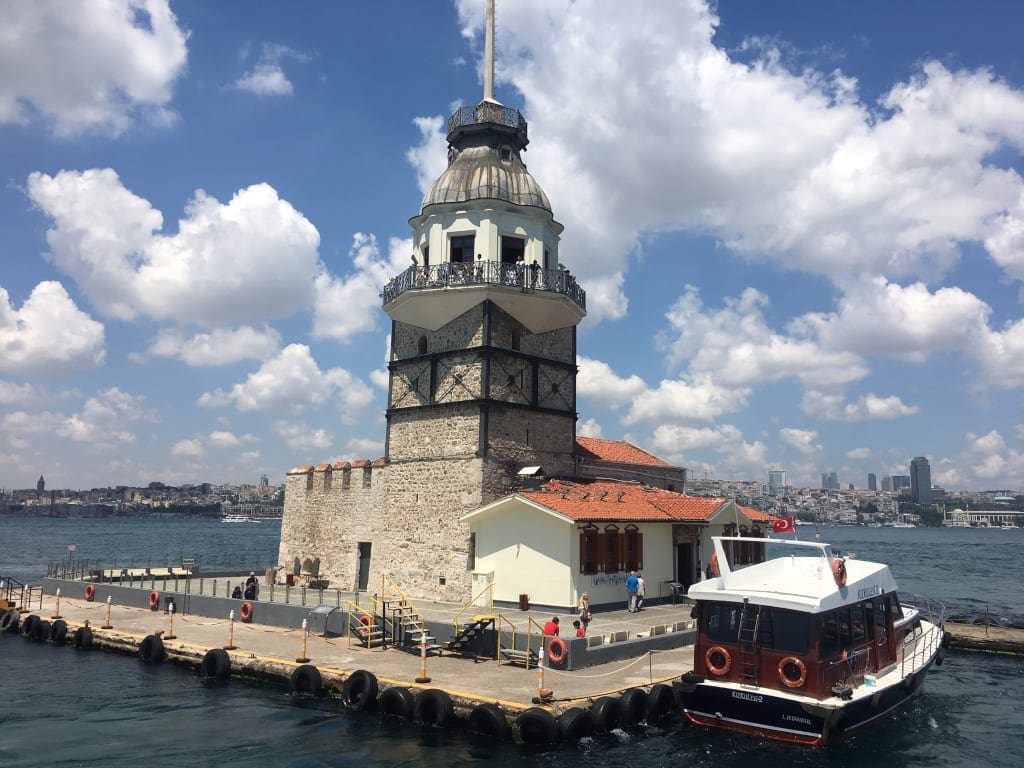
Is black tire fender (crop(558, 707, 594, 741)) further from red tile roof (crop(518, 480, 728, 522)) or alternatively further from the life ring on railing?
red tile roof (crop(518, 480, 728, 522))

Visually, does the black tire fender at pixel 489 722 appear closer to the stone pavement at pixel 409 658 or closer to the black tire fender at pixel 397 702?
the stone pavement at pixel 409 658

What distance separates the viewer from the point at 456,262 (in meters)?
28.9

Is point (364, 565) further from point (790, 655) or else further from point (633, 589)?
point (790, 655)

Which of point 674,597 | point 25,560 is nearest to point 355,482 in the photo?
point 674,597

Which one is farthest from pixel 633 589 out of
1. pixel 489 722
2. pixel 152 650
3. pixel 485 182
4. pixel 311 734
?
pixel 485 182

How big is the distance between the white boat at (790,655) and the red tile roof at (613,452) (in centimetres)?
A: 1531

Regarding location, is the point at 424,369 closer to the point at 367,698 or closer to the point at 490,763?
the point at 367,698

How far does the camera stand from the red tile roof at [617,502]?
79.2 feet

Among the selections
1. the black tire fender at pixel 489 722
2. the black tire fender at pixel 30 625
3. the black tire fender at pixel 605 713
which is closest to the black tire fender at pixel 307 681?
the black tire fender at pixel 489 722

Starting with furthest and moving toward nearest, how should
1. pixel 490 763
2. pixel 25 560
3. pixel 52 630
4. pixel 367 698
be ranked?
pixel 25 560 < pixel 52 630 < pixel 367 698 < pixel 490 763

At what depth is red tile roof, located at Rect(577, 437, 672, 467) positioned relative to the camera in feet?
106

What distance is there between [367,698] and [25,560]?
70890 mm

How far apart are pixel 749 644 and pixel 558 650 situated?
445 cm

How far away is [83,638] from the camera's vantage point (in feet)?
76.3
